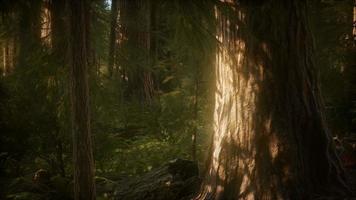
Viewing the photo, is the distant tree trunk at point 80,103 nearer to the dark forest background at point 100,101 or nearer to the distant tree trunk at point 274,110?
the dark forest background at point 100,101

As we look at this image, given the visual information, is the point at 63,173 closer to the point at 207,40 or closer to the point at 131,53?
the point at 131,53

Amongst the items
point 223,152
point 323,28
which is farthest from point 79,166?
point 323,28

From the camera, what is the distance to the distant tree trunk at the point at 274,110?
5.33m

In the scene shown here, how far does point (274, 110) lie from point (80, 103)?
8.51ft

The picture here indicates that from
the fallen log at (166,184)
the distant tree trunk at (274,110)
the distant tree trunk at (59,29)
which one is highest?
the distant tree trunk at (59,29)

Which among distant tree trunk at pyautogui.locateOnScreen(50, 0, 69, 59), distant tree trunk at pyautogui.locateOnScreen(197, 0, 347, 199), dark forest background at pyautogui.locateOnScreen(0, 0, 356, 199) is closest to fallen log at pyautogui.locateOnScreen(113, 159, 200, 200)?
dark forest background at pyautogui.locateOnScreen(0, 0, 356, 199)

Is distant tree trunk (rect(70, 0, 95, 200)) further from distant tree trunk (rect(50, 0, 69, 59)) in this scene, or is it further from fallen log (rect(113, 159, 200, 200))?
fallen log (rect(113, 159, 200, 200))

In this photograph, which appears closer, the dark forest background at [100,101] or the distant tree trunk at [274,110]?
the distant tree trunk at [274,110]

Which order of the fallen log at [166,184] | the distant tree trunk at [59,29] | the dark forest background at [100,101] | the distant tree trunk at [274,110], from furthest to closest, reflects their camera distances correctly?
the dark forest background at [100,101], the fallen log at [166,184], the distant tree trunk at [59,29], the distant tree trunk at [274,110]

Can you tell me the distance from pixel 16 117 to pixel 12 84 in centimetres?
96

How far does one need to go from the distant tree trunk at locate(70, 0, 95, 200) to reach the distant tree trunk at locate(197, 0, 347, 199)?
1.90m

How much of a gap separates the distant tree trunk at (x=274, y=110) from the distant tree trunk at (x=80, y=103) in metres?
1.90

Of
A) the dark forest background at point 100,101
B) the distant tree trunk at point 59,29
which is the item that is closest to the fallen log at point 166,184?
the dark forest background at point 100,101

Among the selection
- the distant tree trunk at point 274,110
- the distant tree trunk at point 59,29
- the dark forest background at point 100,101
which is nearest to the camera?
the distant tree trunk at point 274,110
